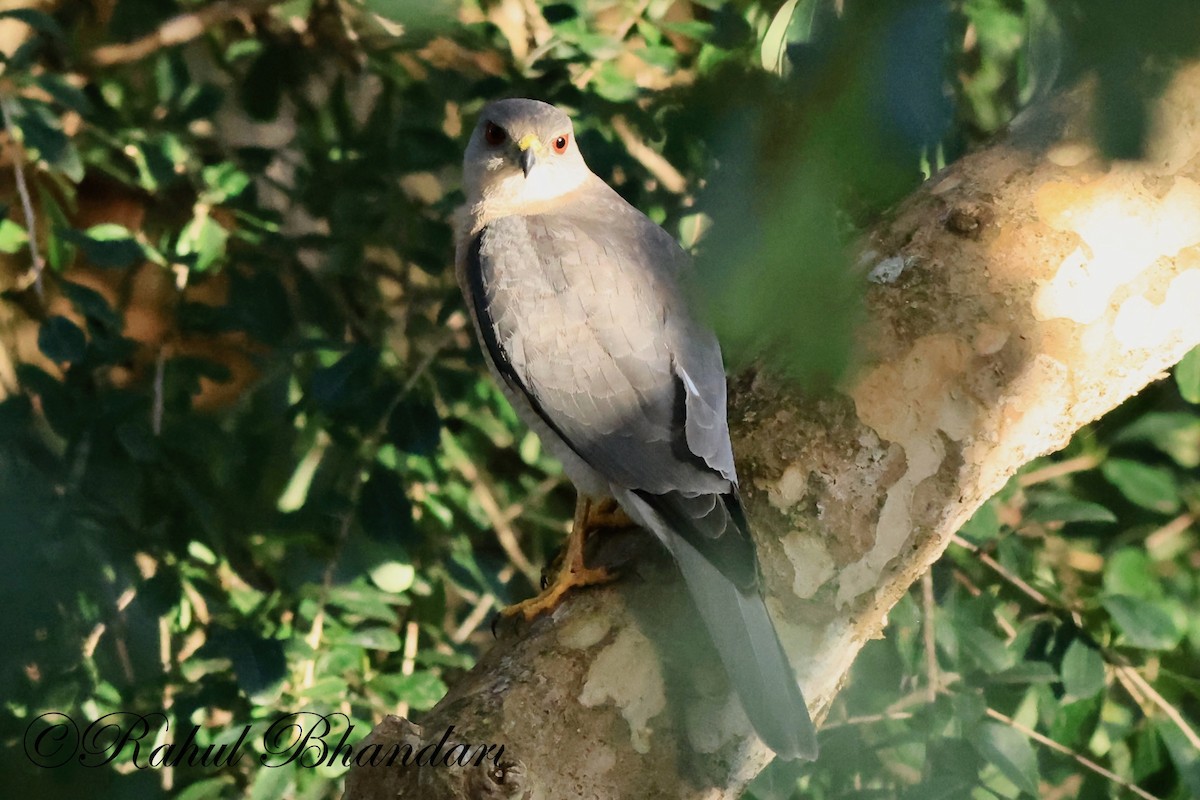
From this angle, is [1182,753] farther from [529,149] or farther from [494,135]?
[494,135]

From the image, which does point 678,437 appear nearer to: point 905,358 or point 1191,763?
point 905,358

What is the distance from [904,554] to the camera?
1645mm

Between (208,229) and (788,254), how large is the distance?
211cm

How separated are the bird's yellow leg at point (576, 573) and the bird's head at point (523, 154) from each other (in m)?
0.77

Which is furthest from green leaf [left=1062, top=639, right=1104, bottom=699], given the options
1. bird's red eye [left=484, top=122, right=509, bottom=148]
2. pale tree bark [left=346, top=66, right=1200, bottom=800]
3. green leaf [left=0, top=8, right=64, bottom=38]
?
green leaf [left=0, top=8, right=64, bottom=38]

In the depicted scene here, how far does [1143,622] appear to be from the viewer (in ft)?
7.09

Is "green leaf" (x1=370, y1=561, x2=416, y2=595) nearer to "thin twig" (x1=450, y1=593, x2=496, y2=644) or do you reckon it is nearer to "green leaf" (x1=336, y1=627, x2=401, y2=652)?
"green leaf" (x1=336, y1=627, x2=401, y2=652)

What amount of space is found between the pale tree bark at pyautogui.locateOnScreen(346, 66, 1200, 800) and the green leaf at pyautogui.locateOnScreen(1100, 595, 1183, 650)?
2.12 ft

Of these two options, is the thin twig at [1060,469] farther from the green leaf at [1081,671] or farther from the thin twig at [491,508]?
the thin twig at [491,508]

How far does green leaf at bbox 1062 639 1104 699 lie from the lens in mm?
2182


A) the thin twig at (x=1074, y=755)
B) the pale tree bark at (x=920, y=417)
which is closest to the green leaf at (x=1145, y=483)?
the thin twig at (x=1074, y=755)

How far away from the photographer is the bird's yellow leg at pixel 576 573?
67.9 inches

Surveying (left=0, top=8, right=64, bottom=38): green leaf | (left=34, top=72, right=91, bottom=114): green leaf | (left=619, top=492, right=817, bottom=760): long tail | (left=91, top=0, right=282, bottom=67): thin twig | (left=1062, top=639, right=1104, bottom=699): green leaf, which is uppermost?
(left=0, top=8, right=64, bottom=38): green leaf

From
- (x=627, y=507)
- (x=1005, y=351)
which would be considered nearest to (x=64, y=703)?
(x=627, y=507)
